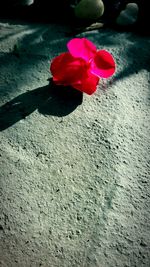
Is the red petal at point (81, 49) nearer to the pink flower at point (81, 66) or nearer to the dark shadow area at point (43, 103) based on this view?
the pink flower at point (81, 66)

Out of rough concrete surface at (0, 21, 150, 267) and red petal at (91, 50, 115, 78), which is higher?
red petal at (91, 50, 115, 78)

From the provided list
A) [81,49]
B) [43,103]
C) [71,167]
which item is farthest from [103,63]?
[71,167]

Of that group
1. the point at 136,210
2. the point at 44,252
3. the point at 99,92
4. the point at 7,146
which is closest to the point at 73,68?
the point at 99,92

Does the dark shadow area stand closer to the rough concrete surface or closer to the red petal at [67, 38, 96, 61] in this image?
the rough concrete surface

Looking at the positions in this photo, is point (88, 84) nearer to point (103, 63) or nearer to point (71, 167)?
point (103, 63)

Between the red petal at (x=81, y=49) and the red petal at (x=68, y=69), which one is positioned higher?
the red petal at (x=81, y=49)

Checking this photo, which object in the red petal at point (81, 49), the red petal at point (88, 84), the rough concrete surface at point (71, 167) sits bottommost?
the rough concrete surface at point (71, 167)

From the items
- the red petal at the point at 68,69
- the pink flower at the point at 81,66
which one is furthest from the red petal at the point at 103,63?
the red petal at the point at 68,69

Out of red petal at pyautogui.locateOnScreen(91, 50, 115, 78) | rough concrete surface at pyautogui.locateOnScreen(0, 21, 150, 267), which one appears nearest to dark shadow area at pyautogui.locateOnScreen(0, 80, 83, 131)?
rough concrete surface at pyautogui.locateOnScreen(0, 21, 150, 267)
